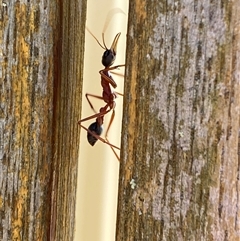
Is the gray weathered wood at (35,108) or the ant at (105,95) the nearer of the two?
the gray weathered wood at (35,108)

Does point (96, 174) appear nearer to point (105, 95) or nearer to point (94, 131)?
point (94, 131)

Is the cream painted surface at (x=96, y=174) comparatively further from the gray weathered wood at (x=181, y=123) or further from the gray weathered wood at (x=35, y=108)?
the gray weathered wood at (x=181, y=123)

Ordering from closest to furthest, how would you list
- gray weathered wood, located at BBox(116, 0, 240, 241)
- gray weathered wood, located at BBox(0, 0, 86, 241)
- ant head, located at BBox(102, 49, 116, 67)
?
gray weathered wood, located at BBox(116, 0, 240, 241), gray weathered wood, located at BBox(0, 0, 86, 241), ant head, located at BBox(102, 49, 116, 67)

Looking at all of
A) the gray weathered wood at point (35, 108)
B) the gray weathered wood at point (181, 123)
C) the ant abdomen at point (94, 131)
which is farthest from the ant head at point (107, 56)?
the gray weathered wood at point (181, 123)

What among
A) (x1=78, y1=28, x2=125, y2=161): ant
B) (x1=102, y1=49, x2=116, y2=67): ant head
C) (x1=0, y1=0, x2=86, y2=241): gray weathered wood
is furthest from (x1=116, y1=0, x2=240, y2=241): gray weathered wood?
(x1=102, y1=49, x2=116, y2=67): ant head

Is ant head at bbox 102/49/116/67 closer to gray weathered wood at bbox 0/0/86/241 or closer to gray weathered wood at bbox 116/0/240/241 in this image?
gray weathered wood at bbox 0/0/86/241

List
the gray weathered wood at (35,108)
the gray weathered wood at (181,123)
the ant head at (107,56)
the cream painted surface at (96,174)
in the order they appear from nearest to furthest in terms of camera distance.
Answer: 1. the gray weathered wood at (181,123)
2. the gray weathered wood at (35,108)
3. the cream painted surface at (96,174)
4. the ant head at (107,56)

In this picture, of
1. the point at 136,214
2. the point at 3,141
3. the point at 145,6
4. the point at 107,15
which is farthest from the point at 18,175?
the point at 107,15

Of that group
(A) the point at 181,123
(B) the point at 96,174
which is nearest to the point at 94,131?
(B) the point at 96,174
